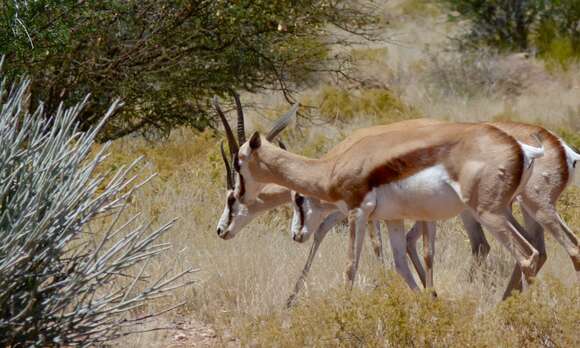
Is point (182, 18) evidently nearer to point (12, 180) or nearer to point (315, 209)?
point (315, 209)

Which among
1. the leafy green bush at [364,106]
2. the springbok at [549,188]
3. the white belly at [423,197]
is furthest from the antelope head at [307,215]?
the leafy green bush at [364,106]

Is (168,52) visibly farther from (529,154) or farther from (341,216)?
(529,154)

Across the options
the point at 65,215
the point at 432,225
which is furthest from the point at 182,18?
the point at 65,215

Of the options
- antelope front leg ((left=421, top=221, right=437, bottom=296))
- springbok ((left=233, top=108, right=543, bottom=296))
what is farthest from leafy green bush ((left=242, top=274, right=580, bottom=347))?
antelope front leg ((left=421, top=221, right=437, bottom=296))

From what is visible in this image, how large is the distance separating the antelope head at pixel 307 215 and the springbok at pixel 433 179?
1.21 metres

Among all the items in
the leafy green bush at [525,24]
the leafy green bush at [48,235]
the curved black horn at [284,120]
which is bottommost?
the leafy green bush at [525,24]

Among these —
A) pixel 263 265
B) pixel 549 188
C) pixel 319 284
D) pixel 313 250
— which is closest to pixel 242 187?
pixel 263 265

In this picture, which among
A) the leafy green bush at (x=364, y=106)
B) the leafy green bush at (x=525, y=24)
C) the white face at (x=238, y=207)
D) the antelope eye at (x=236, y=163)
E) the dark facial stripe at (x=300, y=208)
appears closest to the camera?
the antelope eye at (x=236, y=163)

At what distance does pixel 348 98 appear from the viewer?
69.1 feet

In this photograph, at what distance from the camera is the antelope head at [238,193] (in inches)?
349

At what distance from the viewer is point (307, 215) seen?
9664 millimetres

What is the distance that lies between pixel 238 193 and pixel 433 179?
7.53 feet

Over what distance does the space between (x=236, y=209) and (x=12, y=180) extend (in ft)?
13.7

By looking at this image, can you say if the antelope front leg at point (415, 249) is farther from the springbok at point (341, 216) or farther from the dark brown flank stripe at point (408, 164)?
the dark brown flank stripe at point (408, 164)
